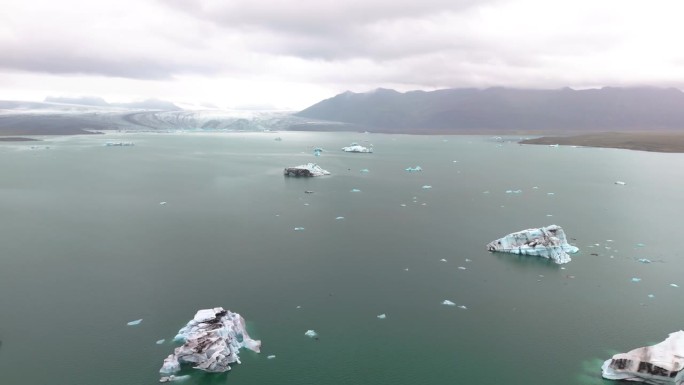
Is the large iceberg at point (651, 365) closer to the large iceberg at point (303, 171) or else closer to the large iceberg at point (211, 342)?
the large iceberg at point (211, 342)

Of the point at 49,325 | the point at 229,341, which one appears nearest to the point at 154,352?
the point at 229,341

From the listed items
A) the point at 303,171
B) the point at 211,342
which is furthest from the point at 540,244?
the point at 303,171

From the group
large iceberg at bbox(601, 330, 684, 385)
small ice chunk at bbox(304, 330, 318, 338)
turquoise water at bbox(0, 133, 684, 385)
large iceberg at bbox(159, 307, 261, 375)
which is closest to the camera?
large iceberg at bbox(601, 330, 684, 385)

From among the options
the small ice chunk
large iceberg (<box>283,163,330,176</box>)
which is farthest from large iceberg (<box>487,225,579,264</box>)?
large iceberg (<box>283,163,330,176</box>)

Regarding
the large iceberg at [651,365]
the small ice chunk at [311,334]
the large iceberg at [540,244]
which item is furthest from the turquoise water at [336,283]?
the large iceberg at [540,244]

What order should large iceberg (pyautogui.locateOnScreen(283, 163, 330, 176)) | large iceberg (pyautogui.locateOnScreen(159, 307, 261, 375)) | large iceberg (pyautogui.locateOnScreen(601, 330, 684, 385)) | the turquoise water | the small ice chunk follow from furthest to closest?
large iceberg (pyautogui.locateOnScreen(283, 163, 330, 176)), the small ice chunk, the turquoise water, large iceberg (pyautogui.locateOnScreen(159, 307, 261, 375)), large iceberg (pyautogui.locateOnScreen(601, 330, 684, 385))

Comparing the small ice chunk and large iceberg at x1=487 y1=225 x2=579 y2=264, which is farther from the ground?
large iceberg at x1=487 y1=225 x2=579 y2=264

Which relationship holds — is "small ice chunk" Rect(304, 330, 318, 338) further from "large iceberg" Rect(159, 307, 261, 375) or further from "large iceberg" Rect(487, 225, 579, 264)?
"large iceberg" Rect(487, 225, 579, 264)

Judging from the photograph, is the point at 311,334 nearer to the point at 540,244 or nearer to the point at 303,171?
the point at 540,244
